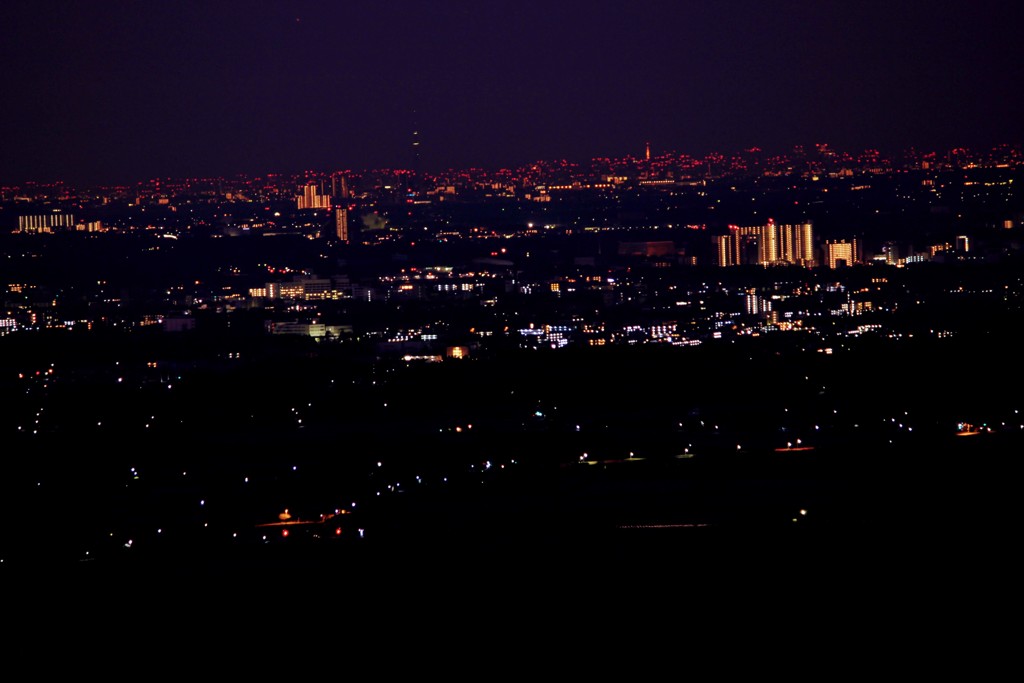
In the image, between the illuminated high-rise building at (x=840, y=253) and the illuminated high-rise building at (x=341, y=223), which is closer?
the illuminated high-rise building at (x=840, y=253)

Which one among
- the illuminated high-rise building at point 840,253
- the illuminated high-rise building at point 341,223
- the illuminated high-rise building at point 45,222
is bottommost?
the illuminated high-rise building at point 840,253

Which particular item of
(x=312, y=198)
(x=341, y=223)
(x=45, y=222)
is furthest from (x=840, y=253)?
(x=45, y=222)

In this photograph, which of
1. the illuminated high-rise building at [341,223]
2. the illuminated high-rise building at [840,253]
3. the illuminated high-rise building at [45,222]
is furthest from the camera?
the illuminated high-rise building at [341,223]

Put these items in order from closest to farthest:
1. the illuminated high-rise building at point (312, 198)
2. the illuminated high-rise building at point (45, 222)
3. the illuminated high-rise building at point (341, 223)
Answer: the illuminated high-rise building at point (45, 222) → the illuminated high-rise building at point (341, 223) → the illuminated high-rise building at point (312, 198)

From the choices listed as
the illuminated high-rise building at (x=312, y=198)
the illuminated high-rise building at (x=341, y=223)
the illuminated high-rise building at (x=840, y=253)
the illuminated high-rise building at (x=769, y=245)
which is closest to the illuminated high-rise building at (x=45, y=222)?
the illuminated high-rise building at (x=341, y=223)

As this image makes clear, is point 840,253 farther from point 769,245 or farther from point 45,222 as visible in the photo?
point 45,222

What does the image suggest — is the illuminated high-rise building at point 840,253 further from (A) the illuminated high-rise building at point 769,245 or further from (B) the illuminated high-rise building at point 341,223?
(B) the illuminated high-rise building at point 341,223

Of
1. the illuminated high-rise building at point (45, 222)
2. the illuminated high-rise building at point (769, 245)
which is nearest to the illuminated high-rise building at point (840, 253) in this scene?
the illuminated high-rise building at point (769, 245)

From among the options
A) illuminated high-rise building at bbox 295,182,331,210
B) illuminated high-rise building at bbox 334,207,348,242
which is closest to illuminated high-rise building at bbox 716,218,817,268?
illuminated high-rise building at bbox 334,207,348,242

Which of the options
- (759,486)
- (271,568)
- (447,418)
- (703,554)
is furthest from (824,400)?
(271,568)

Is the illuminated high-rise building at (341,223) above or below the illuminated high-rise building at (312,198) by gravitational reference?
below

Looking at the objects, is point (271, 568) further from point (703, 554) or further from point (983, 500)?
point (983, 500)
